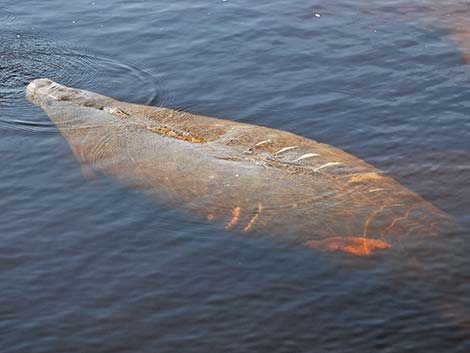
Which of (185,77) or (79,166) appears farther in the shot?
(185,77)

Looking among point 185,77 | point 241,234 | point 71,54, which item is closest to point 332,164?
point 241,234

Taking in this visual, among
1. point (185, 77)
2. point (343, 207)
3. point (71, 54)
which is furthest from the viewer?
point (71, 54)

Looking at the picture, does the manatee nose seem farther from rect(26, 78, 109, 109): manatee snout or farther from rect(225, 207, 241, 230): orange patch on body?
rect(225, 207, 241, 230): orange patch on body

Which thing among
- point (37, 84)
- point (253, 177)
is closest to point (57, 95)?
point (37, 84)

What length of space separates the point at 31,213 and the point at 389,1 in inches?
401

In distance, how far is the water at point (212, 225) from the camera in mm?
8211

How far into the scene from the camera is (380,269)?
8.77 metres

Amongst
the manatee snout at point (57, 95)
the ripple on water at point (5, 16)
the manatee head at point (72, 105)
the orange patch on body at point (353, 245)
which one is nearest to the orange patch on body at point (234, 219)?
the orange patch on body at point (353, 245)

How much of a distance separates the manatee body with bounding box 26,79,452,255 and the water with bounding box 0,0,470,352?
0.25 metres

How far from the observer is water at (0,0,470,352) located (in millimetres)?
8211

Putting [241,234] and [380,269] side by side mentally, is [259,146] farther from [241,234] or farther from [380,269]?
[380,269]

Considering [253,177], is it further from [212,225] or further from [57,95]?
[57,95]

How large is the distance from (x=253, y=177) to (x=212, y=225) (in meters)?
0.85

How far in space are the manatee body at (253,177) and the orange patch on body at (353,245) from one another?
0.04ft
